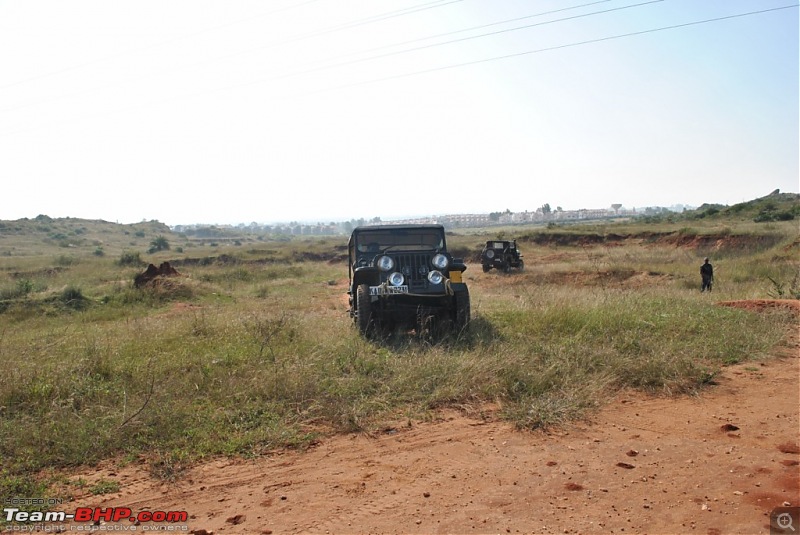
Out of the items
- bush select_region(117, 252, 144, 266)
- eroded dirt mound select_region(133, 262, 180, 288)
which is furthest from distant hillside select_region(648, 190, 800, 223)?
bush select_region(117, 252, 144, 266)

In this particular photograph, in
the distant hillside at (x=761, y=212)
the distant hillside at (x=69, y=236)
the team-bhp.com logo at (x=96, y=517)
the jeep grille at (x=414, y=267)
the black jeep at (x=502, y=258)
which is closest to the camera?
the team-bhp.com logo at (x=96, y=517)

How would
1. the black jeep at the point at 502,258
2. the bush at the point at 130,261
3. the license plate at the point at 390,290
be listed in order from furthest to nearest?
the bush at the point at 130,261 < the black jeep at the point at 502,258 < the license plate at the point at 390,290

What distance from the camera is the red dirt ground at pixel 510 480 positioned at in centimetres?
340

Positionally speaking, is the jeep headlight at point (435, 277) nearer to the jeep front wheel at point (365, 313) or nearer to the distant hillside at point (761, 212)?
the jeep front wheel at point (365, 313)

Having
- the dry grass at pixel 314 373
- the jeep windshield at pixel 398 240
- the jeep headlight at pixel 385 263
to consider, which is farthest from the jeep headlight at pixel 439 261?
the dry grass at pixel 314 373

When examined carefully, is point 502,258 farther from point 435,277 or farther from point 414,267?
point 435,277

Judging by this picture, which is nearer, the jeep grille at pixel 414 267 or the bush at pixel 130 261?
the jeep grille at pixel 414 267

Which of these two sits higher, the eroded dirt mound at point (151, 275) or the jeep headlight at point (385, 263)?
the jeep headlight at point (385, 263)

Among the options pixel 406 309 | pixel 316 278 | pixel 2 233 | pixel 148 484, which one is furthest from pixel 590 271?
pixel 2 233

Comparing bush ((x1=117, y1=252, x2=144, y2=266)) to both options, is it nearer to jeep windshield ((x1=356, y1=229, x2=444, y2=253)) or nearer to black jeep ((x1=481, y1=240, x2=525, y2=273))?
black jeep ((x1=481, y1=240, x2=525, y2=273))

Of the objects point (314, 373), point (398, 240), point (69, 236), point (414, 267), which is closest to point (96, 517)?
point (314, 373)

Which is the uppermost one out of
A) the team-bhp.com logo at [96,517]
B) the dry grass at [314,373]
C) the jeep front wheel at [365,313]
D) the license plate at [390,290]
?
the license plate at [390,290]

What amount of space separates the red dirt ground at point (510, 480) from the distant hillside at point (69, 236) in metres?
47.4

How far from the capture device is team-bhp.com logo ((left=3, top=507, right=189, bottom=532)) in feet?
11.5
